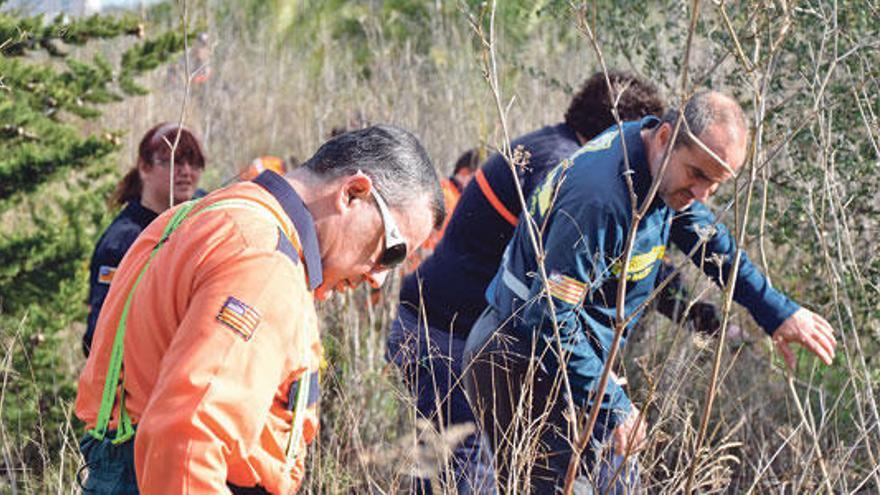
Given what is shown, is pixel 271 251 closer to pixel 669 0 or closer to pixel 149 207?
pixel 149 207

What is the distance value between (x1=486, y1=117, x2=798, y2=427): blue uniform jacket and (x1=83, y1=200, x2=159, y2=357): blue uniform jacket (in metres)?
1.34

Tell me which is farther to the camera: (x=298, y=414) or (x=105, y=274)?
(x=105, y=274)

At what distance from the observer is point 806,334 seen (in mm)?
3314

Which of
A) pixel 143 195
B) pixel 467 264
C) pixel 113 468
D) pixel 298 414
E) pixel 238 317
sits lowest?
pixel 467 264

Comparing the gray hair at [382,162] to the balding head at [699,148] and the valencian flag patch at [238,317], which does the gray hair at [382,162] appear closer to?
the valencian flag patch at [238,317]

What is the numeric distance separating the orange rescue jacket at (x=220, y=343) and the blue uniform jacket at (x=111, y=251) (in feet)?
6.51

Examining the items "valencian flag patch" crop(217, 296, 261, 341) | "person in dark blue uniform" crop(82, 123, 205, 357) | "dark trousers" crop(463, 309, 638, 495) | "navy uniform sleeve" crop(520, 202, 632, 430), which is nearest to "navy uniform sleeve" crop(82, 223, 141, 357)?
"person in dark blue uniform" crop(82, 123, 205, 357)

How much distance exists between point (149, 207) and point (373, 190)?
7.80 feet

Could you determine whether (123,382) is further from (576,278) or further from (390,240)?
(576,278)

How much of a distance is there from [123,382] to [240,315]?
0.34m

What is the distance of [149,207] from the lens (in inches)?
164

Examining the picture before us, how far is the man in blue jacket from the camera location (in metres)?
2.92

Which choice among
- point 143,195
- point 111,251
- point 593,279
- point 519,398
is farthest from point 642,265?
point 143,195

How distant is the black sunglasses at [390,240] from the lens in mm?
1982
